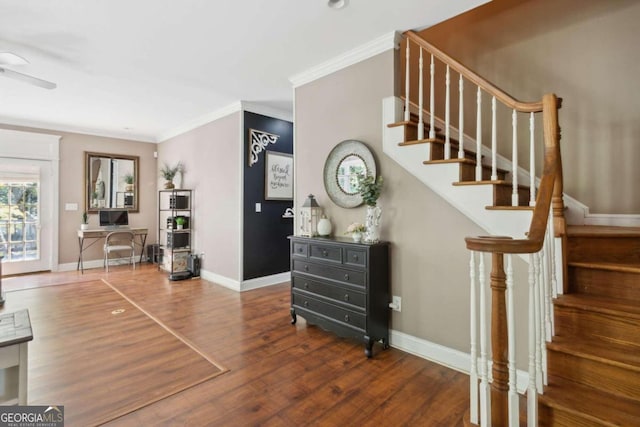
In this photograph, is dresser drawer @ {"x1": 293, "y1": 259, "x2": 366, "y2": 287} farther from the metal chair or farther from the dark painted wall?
the metal chair

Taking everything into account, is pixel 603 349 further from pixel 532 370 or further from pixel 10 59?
pixel 10 59

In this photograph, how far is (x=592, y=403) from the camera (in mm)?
1263

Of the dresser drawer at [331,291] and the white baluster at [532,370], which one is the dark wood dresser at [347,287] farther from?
the white baluster at [532,370]

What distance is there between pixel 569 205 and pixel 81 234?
7.11 m

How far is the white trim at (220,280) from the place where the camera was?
14.2 ft

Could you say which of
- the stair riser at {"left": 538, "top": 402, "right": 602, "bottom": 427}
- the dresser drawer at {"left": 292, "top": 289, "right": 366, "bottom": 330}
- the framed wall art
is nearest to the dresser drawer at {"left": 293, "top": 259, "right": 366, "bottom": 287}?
the dresser drawer at {"left": 292, "top": 289, "right": 366, "bottom": 330}

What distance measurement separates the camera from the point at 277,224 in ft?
15.5

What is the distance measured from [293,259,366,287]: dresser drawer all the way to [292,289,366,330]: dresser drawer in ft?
0.82

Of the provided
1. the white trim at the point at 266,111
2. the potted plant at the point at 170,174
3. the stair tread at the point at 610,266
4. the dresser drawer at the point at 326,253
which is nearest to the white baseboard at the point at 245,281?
the potted plant at the point at 170,174

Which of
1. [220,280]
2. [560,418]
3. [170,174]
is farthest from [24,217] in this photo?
[560,418]

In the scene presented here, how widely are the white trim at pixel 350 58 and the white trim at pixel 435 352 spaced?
2.48m

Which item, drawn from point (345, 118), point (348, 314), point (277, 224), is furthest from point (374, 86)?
point (277, 224)

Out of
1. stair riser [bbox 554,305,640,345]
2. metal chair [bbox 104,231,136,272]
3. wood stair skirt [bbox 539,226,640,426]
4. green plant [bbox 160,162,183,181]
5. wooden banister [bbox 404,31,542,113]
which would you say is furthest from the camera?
metal chair [bbox 104,231,136,272]

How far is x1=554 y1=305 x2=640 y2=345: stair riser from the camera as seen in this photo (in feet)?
4.68
